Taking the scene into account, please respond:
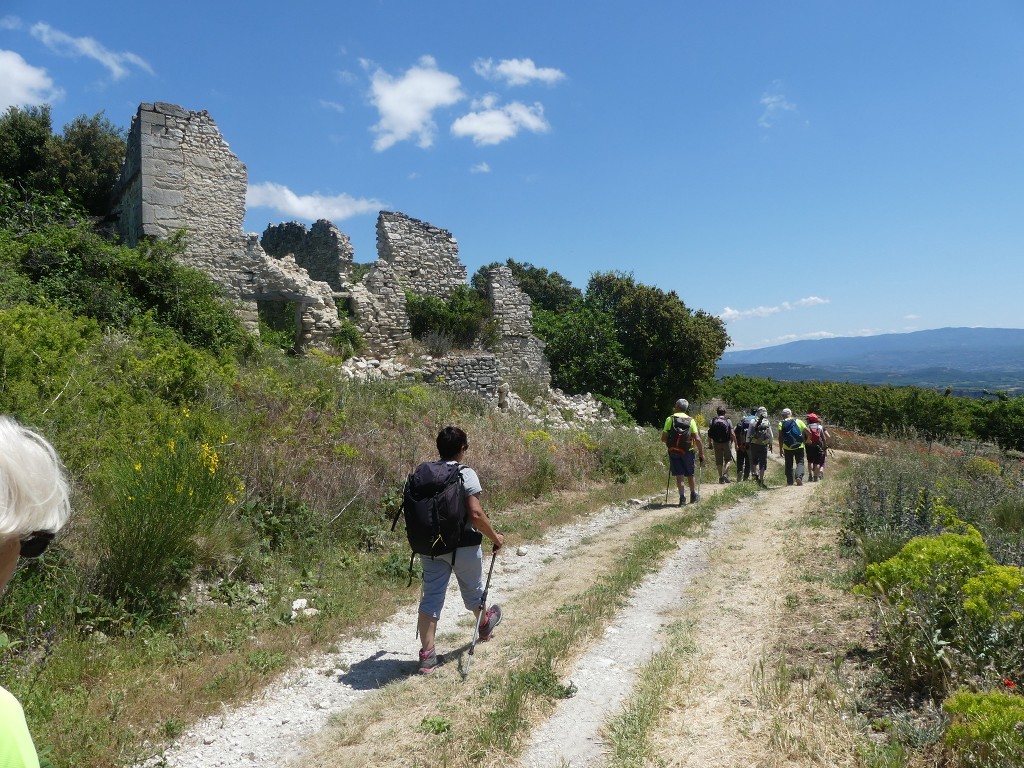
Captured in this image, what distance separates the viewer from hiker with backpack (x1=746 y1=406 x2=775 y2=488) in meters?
12.4

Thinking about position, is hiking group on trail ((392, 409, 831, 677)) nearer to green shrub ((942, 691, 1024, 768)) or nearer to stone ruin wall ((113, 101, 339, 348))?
green shrub ((942, 691, 1024, 768))

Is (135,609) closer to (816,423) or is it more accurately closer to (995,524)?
(995,524)

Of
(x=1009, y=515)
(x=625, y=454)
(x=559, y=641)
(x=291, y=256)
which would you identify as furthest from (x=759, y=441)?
(x=291, y=256)

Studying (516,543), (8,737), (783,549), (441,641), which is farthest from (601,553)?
(8,737)

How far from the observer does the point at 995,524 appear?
652 centimetres

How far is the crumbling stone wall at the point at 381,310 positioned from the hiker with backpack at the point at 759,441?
8.56m

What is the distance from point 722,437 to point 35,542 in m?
12.1

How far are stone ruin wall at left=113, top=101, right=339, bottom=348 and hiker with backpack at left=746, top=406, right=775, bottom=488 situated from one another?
974 centimetres

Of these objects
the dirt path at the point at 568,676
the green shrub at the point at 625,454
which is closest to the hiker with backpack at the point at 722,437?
the green shrub at the point at 625,454

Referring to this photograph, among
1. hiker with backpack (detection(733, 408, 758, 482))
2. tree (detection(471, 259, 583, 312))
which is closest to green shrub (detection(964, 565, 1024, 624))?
hiker with backpack (detection(733, 408, 758, 482))

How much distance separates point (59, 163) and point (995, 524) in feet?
72.4

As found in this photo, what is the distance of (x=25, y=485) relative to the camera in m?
1.35

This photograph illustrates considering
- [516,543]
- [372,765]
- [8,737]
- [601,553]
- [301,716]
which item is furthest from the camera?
[516,543]

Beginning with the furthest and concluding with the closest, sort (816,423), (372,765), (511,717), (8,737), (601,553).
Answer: (816,423)
(601,553)
(511,717)
(372,765)
(8,737)
